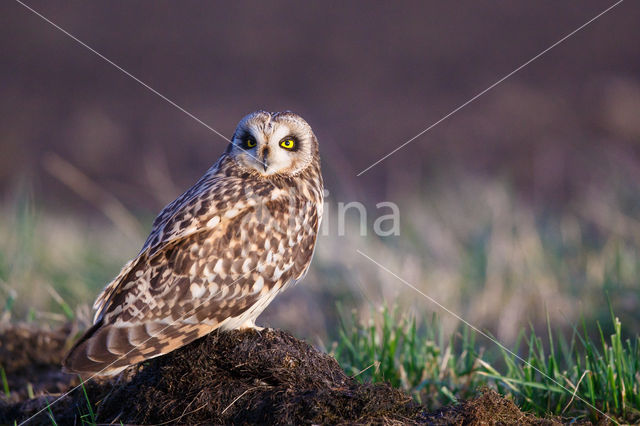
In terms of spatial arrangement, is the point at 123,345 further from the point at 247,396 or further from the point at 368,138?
the point at 368,138

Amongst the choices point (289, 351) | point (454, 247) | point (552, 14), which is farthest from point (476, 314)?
point (552, 14)

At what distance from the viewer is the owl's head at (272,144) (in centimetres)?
550

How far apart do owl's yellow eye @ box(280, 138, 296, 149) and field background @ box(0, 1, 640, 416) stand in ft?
6.53

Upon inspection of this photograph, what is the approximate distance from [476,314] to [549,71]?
16868 mm

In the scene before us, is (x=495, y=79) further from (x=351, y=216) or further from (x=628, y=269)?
(x=628, y=269)

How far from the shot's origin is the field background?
830cm

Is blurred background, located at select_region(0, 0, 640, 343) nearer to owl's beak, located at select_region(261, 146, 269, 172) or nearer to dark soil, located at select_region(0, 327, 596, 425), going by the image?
dark soil, located at select_region(0, 327, 596, 425)

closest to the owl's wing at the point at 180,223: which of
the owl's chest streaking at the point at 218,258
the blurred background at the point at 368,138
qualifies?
the owl's chest streaking at the point at 218,258

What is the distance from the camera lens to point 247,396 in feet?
14.0

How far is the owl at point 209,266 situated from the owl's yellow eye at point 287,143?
4 centimetres

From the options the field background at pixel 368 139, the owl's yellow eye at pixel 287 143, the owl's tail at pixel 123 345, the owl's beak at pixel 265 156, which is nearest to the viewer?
the owl's tail at pixel 123 345

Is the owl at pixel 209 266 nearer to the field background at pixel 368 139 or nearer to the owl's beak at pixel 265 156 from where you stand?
the owl's beak at pixel 265 156

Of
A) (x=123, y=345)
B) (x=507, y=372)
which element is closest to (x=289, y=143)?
(x=123, y=345)

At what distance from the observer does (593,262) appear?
8.60m
